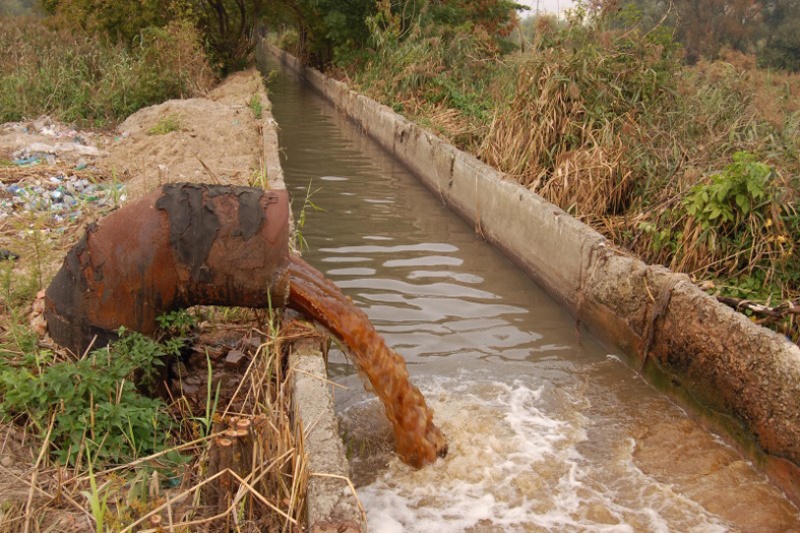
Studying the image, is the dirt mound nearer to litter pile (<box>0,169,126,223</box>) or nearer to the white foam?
litter pile (<box>0,169,126,223</box>)

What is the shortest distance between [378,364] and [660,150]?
4.06 m

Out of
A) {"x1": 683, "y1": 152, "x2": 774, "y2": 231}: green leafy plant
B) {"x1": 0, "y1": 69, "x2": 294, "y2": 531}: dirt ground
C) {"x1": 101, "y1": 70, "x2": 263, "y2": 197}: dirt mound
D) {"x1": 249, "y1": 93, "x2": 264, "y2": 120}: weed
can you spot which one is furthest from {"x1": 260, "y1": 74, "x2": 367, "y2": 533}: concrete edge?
{"x1": 249, "y1": 93, "x2": 264, "y2": 120}: weed

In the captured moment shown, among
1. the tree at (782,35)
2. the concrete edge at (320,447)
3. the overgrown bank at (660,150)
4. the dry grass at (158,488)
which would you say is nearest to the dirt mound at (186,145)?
the concrete edge at (320,447)

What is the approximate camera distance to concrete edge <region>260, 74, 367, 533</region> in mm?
2945

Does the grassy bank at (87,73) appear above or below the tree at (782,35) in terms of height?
below

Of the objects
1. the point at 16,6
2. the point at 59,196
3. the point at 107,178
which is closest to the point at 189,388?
the point at 59,196

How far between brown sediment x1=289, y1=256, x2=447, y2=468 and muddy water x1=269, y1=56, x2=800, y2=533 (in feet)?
0.43

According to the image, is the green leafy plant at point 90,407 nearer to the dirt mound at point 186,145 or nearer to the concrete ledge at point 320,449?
the concrete ledge at point 320,449

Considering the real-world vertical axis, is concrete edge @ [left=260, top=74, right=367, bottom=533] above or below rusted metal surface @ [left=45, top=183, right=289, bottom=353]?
below

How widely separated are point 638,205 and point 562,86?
1.94 m

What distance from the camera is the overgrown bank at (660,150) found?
5.38m

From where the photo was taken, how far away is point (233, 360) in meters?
4.22

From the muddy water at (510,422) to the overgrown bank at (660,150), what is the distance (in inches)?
38.1

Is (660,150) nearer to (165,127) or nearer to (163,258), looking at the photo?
(163,258)
